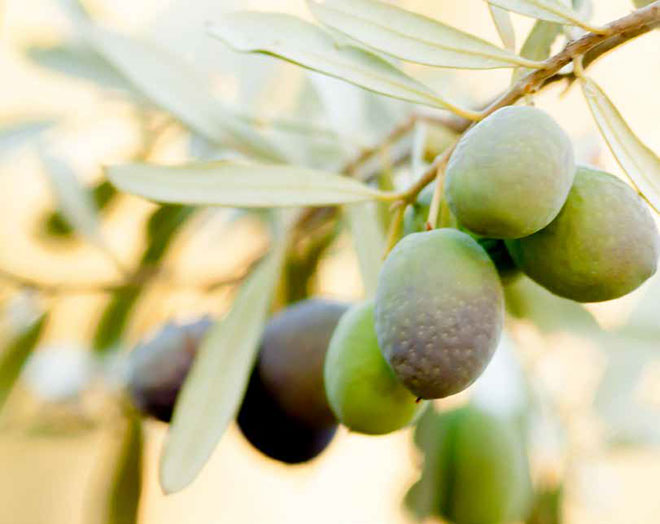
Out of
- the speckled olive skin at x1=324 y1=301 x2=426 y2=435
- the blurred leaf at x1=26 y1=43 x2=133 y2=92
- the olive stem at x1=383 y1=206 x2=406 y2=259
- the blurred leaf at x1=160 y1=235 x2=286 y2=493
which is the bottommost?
the blurred leaf at x1=26 y1=43 x2=133 y2=92

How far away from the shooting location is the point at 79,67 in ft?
3.87

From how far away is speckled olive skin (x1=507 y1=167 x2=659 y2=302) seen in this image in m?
0.50

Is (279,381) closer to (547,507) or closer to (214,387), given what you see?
(214,387)

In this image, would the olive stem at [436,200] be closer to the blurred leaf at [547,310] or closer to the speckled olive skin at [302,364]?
the speckled olive skin at [302,364]

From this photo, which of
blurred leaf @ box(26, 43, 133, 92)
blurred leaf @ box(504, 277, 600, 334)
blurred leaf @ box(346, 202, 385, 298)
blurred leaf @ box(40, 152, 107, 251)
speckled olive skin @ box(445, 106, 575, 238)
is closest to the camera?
speckled olive skin @ box(445, 106, 575, 238)

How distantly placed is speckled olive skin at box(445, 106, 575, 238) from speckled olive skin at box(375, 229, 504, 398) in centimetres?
2

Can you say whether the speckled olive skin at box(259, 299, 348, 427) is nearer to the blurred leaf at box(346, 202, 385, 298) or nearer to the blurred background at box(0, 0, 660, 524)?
the blurred leaf at box(346, 202, 385, 298)

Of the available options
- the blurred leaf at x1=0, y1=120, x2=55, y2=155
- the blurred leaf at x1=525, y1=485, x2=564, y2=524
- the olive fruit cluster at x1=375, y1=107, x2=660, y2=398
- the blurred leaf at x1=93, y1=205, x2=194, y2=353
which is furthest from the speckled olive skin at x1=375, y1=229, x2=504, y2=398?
the blurred leaf at x1=0, y1=120, x2=55, y2=155

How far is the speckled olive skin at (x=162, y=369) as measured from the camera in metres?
0.83

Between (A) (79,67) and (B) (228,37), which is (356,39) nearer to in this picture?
(B) (228,37)

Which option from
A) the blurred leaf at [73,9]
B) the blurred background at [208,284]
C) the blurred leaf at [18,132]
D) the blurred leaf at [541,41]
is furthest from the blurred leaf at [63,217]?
the blurred leaf at [541,41]

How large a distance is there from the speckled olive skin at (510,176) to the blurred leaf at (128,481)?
690 millimetres

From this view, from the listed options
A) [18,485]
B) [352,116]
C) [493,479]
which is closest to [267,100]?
[352,116]

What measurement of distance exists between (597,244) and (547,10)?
159 mm
